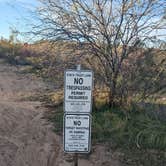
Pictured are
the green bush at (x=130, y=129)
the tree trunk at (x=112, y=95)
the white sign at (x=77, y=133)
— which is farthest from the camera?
the tree trunk at (x=112, y=95)

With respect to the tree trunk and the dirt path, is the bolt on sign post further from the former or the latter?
the tree trunk

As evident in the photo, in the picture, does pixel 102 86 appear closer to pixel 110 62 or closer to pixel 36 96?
pixel 110 62

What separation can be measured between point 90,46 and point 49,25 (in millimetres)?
1289

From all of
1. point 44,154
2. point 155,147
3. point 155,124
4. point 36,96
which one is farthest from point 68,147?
point 36,96

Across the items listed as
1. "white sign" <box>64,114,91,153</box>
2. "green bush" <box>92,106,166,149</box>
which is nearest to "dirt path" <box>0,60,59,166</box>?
"green bush" <box>92,106,166,149</box>

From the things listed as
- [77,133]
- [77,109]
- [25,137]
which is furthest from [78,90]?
[25,137]

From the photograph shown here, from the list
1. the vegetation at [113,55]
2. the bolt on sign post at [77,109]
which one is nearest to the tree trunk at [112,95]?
the vegetation at [113,55]

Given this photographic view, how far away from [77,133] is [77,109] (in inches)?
14.3

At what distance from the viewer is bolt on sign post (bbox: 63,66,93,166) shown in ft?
24.5

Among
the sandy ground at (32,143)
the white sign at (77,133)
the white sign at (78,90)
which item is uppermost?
the white sign at (78,90)

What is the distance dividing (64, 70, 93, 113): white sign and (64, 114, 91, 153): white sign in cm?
12

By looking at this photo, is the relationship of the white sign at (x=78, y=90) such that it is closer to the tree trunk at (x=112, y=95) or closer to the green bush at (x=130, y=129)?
the green bush at (x=130, y=129)

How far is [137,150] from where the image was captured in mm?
10820

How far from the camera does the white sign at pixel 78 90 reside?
747 centimetres
